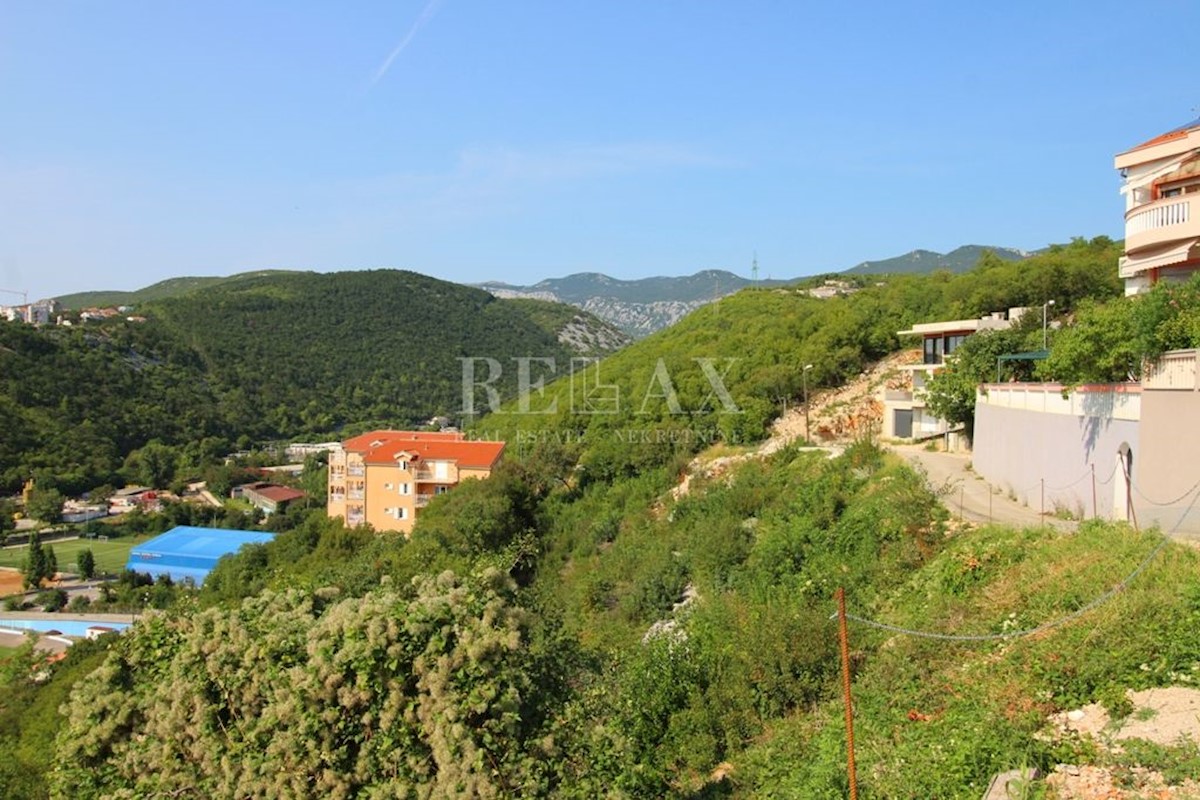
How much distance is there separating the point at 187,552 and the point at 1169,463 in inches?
1722

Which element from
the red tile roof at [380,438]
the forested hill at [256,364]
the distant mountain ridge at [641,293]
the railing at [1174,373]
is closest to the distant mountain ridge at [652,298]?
the distant mountain ridge at [641,293]

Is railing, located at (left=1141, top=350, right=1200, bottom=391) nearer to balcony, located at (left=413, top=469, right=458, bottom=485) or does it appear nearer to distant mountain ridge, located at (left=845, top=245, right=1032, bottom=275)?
balcony, located at (left=413, top=469, right=458, bottom=485)

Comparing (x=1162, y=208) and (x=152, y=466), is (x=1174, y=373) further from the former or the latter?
(x=152, y=466)

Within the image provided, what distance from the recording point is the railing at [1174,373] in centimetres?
789

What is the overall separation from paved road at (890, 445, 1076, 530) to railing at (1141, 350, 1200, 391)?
2.13 meters

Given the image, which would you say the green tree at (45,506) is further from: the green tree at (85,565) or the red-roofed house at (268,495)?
the green tree at (85,565)

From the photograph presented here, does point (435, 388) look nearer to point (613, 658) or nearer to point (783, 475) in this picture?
point (783, 475)

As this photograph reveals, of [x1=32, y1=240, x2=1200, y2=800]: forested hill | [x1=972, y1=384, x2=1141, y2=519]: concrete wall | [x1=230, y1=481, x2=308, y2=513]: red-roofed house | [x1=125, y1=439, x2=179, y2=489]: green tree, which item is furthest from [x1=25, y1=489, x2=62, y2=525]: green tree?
[x1=972, y1=384, x2=1141, y2=519]: concrete wall

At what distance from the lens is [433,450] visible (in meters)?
29.6

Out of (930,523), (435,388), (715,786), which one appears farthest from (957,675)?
(435,388)

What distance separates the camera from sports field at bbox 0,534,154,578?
4631 cm

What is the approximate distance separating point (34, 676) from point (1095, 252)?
1393 inches

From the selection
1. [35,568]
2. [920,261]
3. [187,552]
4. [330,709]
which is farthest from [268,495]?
[920,261]

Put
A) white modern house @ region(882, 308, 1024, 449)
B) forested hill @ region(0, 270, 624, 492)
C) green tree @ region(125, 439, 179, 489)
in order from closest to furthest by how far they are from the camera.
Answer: white modern house @ region(882, 308, 1024, 449) < forested hill @ region(0, 270, 624, 492) < green tree @ region(125, 439, 179, 489)
